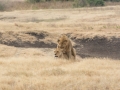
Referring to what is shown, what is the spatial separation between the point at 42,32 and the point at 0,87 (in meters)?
15.1

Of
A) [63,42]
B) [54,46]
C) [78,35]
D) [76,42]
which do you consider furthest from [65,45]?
[78,35]

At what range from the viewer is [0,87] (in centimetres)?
882

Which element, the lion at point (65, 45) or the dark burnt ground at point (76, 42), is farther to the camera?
the dark burnt ground at point (76, 42)

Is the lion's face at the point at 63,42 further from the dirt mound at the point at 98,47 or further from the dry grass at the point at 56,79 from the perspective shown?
the dirt mound at the point at 98,47

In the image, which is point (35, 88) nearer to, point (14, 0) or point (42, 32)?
point (42, 32)

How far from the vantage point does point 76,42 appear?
2225cm

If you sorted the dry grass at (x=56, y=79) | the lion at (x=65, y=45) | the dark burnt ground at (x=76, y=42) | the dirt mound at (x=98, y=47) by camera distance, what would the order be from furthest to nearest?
the dark burnt ground at (x=76, y=42) < the dirt mound at (x=98, y=47) < the lion at (x=65, y=45) < the dry grass at (x=56, y=79)

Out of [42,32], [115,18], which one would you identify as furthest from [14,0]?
[42,32]

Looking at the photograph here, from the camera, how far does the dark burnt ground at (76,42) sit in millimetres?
20828

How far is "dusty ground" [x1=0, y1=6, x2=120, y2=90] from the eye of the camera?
9.20 meters

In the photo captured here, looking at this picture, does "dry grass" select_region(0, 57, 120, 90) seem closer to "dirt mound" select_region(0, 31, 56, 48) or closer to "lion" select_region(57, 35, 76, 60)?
"lion" select_region(57, 35, 76, 60)

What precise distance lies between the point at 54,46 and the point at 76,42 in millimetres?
1528

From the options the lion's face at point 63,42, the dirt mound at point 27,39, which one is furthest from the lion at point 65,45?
the dirt mound at point 27,39

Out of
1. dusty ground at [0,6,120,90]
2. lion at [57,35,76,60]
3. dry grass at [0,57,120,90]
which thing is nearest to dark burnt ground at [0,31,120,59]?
dusty ground at [0,6,120,90]
